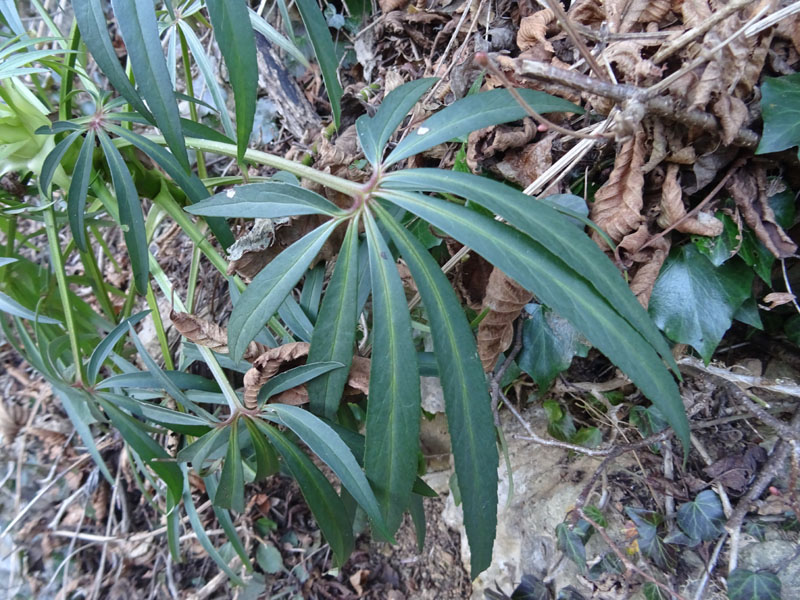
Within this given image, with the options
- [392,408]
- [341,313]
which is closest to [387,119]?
[341,313]

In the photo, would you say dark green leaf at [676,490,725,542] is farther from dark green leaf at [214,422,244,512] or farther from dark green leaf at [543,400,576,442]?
dark green leaf at [214,422,244,512]

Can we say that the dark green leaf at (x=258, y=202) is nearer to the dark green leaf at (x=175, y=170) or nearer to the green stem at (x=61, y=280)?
the dark green leaf at (x=175, y=170)

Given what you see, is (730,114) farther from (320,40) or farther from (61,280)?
(61,280)

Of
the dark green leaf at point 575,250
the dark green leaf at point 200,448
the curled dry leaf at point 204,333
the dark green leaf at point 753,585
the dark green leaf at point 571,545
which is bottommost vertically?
the dark green leaf at point 571,545

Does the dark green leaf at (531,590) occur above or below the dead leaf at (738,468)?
below

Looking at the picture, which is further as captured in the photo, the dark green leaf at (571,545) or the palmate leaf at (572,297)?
the dark green leaf at (571,545)

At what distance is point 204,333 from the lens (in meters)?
0.68

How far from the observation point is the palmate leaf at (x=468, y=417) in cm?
49

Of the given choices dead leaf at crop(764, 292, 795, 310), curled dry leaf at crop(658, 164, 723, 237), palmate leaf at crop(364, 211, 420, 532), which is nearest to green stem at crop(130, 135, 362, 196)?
palmate leaf at crop(364, 211, 420, 532)

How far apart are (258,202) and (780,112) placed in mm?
608

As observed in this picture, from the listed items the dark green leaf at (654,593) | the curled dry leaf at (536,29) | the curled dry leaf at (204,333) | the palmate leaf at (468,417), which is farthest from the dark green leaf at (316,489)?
the curled dry leaf at (536,29)

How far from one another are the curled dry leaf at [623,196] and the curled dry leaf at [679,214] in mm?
33

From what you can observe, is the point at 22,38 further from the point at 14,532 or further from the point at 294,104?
the point at 14,532

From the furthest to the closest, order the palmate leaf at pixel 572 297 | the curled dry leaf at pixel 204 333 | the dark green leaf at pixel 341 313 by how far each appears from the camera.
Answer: the curled dry leaf at pixel 204 333 < the dark green leaf at pixel 341 313 < the palmate leaf at pixel 572 297
